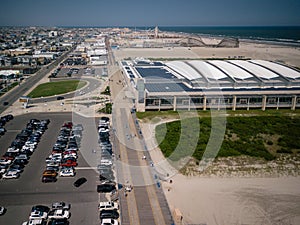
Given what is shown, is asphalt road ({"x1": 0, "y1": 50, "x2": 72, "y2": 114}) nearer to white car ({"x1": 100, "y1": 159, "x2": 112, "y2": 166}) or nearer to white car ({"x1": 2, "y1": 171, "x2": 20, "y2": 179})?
white car ({"x1": 2, "y1": 171, "x2": 20, "y2": 179})

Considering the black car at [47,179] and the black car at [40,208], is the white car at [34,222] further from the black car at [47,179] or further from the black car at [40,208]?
the black car at [47,179]

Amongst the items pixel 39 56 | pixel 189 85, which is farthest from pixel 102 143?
pixel 39 56

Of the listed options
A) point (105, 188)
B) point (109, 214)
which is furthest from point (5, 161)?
point (109, 214)

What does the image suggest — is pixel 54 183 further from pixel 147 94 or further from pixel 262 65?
pixel 262 65

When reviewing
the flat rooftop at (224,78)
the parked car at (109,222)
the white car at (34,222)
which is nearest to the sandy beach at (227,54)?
the flat rooftop at (224,78)

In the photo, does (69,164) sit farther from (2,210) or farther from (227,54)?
(227,54)

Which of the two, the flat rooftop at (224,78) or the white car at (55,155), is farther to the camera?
the flat rooftop at (224,78)
